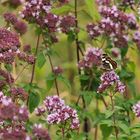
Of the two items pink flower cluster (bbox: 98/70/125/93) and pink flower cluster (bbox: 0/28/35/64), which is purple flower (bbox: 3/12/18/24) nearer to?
pink flower cluster (bbox: 0/28/35/64)

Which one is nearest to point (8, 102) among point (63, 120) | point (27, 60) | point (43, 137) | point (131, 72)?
point (43, 137)

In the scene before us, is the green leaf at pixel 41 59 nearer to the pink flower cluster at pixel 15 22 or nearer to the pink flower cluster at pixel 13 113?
the pink flower cluster at pixel 15 22

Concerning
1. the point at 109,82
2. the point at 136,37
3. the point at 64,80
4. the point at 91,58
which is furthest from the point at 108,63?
the point at 136,37

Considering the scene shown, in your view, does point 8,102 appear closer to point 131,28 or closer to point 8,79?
point 8,79

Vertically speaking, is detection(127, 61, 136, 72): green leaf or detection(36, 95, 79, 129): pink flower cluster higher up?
detection(127, 61, 136, 72): green leaf

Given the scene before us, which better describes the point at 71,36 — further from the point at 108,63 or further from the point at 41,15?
the point at 108,63

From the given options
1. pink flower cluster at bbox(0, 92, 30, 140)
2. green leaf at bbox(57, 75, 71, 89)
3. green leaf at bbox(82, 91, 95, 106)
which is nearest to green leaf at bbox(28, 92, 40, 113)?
green leaf at bbox(57, 75, 71, 89)
